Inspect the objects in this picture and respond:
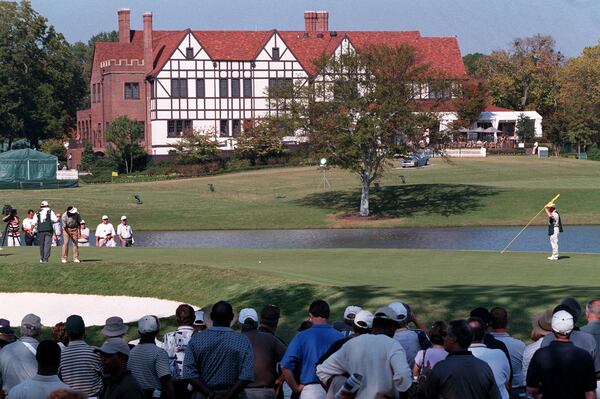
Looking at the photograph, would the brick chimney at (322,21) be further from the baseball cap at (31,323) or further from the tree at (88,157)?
the baseball cap at (31,323)

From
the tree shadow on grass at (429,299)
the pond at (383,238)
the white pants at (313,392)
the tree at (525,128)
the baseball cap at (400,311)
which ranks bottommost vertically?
the pond at (383,238)

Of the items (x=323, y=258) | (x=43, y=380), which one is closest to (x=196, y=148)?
(x=323, y=258)

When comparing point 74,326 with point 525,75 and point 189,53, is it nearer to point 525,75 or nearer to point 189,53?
point 189,53

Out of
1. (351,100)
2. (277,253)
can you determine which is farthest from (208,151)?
(277,253)

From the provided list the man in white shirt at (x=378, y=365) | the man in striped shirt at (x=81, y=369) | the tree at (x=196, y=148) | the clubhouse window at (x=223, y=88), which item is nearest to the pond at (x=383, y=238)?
the tree at (x=196, y=148)

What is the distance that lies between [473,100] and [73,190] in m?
42.5

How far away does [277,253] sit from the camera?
35812 millimetres

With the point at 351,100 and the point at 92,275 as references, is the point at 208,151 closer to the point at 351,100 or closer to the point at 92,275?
the point at 351,100

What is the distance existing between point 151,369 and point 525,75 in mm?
115676

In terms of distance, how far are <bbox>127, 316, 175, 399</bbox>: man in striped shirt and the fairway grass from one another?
7425mm

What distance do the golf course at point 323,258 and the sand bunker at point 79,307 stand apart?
0.49 metres

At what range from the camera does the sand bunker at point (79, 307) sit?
25298 millimetres

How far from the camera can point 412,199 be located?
66000 millimetres

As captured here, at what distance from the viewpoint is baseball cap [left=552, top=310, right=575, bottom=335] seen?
418 inches
